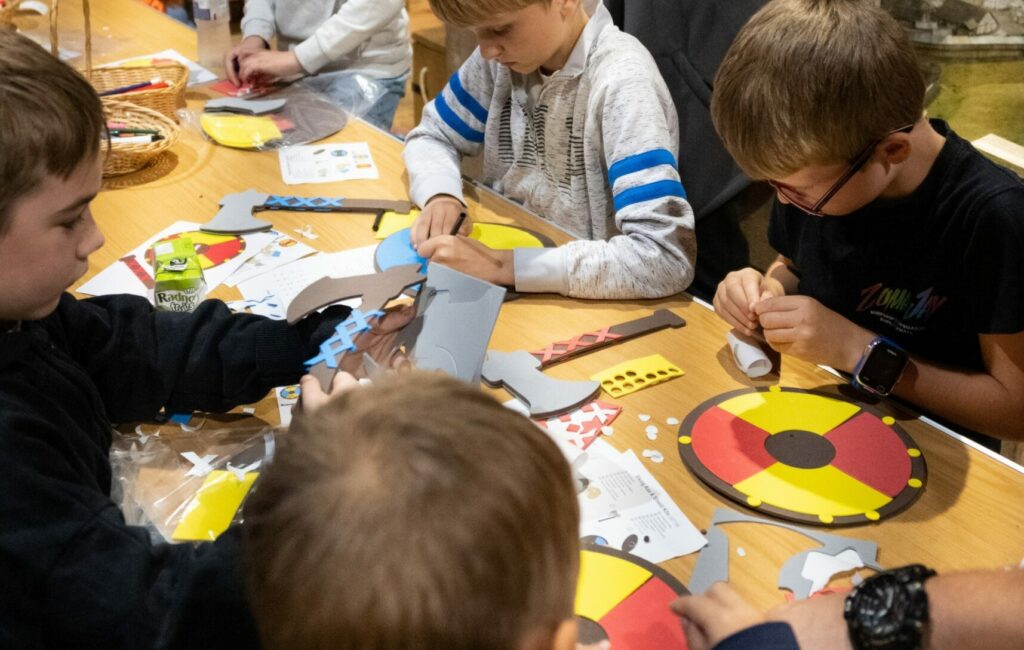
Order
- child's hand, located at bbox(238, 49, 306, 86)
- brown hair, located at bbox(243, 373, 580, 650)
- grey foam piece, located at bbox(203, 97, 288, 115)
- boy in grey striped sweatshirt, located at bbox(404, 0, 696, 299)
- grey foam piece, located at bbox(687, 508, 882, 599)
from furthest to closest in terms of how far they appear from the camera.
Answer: child's hand, located at bbox(238, 49, 306, 86), grey foam piece, located at bbox(203, 97, 288, 115), boy in grey striped sweatshirt, located at bbox(404, 0, 696, 299), grey foam piece, located at bbox(687, 508, 882, 599), brown hair, located at bbox(243, 373, 580, 650)

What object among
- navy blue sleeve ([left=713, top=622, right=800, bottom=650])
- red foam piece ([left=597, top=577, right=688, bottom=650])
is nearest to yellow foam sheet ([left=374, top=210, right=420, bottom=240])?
red foam piece ([left=597, top=577, right=688, bottom=650])

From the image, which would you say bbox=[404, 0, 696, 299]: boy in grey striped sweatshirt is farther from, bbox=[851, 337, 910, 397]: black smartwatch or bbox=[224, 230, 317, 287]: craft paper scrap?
bbox=[851, 337, 910, 397]: black smartwatch

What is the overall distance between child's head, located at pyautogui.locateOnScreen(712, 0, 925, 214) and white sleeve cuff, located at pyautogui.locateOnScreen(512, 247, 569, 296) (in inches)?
12.9

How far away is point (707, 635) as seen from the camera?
0.80 meters

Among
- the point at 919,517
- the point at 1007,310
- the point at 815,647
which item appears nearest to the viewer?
the point at 815,647

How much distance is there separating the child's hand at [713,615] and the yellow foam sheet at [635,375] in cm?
34

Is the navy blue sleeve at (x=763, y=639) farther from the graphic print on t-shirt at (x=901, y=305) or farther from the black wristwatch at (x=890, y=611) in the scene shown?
the graphic print on t-shirt at (x=901, y=305)

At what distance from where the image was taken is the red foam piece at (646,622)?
0.82m

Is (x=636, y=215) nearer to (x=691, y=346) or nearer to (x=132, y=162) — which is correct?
(x=691, y=346)

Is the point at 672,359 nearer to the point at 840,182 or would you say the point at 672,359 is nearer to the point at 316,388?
the point at 840,182

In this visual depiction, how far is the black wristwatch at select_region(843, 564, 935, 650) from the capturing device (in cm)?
77

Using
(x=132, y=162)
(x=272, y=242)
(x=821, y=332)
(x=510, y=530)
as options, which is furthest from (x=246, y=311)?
(x=510, y=530)

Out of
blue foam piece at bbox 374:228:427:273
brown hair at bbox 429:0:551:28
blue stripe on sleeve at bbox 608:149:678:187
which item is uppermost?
brown hair at bbox 429:0:551:28

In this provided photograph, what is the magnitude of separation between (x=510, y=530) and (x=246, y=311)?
85cm
